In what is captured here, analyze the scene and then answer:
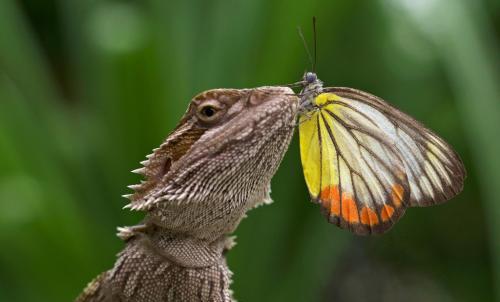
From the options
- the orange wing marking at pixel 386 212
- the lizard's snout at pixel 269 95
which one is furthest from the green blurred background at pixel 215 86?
the lizard's snout at pixel 269 95

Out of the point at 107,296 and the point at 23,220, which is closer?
the point at 107,296

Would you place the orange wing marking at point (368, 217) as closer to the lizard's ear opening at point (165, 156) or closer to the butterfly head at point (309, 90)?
the butterfly head at point (309, 90)

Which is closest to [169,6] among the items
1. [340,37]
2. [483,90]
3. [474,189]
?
[340,37]

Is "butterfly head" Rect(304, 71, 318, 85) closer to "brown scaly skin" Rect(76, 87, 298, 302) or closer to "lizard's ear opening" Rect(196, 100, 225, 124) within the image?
"brown scaly skin" Rect(76, 87, 298, 302)

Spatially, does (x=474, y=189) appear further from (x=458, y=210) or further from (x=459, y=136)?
(x=459, y=136)

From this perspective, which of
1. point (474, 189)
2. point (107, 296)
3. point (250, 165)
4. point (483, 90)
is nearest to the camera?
point (250, 165)

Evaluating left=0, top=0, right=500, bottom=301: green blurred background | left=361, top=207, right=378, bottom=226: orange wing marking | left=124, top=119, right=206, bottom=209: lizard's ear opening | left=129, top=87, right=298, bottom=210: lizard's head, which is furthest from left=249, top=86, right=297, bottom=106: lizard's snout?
left=0, top=0, right=500, bottom=301: green blurred background

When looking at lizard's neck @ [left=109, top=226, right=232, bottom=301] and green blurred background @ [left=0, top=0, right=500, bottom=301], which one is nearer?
lizard's neck @ [left=109, top=226, right=232, bottom=301]
